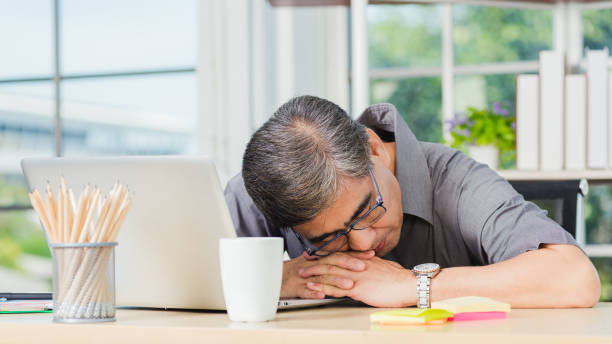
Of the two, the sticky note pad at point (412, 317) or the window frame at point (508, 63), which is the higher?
the window frame at point (508, 63)

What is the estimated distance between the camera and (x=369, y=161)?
1.24m

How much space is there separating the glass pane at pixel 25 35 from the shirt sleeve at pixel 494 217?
21.5 feet

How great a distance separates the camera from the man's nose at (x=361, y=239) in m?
1.23

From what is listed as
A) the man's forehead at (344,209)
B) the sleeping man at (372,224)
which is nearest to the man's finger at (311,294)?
the sleeping man at (372,224)

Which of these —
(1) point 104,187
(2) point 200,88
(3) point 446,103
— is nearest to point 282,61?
(2) point 200,88

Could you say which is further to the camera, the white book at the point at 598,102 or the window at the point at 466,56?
the window at the point at 466,56

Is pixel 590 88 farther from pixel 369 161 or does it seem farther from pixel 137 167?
pixel 137 167

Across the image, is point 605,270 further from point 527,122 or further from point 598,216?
point 527,122

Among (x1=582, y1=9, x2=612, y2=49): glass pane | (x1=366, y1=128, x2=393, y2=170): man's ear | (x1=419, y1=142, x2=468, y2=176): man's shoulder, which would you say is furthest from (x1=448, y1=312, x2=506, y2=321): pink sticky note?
(x1=582, y1=9, x2=612, y2=49): glass pane

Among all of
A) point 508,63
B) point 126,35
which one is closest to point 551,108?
point 508,63

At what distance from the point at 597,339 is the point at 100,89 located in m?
6.50

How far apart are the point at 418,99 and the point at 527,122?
3.07 ft

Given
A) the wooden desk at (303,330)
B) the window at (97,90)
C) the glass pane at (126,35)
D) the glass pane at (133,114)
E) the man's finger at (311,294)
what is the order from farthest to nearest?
the glass pane at (126,35) < the window at (97,90) < the glass pane at (133,114) < the man's finger at (311,294) < the wooden desk at (303,330)

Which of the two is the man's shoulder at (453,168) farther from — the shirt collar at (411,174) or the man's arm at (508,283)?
the man's arm at (508,283)
